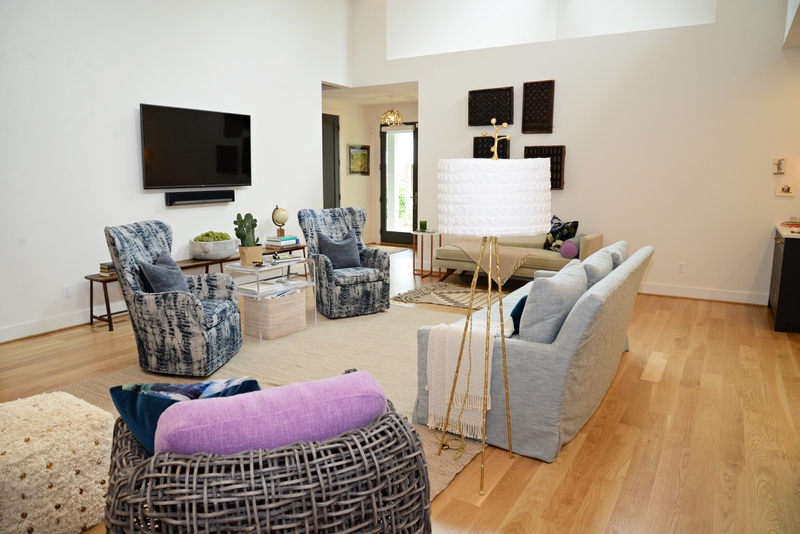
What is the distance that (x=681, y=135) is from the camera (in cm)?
615

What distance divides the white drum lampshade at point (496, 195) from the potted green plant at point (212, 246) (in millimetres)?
3905

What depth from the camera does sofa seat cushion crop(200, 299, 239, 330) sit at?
12.6 ft

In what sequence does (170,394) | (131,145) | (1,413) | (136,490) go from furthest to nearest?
(131,145)
(1,413)
(170,394)
(136,490)

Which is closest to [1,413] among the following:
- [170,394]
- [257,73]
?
→ [170,394]

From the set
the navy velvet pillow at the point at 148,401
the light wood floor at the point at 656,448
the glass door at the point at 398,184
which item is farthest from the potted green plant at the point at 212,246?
the glass door at the point at 398,184

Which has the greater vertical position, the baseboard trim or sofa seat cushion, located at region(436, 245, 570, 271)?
sofa seat cushion, located at region(436, 245, 570, 271)

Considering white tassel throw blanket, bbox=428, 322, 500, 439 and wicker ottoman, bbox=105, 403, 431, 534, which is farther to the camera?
white tassel throw blanket, bbox=428, 322, 500, 439

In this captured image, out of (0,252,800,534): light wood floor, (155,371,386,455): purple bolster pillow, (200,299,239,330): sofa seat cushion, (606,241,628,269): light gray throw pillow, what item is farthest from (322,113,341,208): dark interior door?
(155,371,386,455): purple bolster pillow

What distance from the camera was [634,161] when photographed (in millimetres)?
6426

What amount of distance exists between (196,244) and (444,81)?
12.4 feet

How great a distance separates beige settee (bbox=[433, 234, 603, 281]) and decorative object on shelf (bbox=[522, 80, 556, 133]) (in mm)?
1286

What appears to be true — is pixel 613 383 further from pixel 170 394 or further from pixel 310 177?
pixel 310 177

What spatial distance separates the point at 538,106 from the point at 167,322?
494cm

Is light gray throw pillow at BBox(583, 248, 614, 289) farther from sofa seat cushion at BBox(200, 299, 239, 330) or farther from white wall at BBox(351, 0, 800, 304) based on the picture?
white wall at BBox(351, 0, 800, 304)
